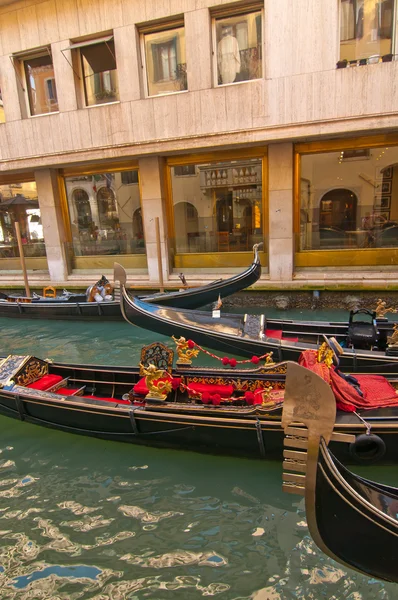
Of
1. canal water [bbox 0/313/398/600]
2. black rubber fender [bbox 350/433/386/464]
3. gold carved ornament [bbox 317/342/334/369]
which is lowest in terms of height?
canal water [bbox 0/313/398/600]

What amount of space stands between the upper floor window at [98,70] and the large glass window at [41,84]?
Answer: 747 millimetres

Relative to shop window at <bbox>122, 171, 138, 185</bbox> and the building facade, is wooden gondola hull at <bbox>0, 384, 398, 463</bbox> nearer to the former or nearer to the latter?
the building facade

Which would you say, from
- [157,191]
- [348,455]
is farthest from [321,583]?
[157,191]

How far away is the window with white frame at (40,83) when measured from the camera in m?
8.27

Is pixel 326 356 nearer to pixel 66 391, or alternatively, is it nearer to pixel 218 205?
pixel 66 391

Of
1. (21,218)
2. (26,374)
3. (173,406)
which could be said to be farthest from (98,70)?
(173,406)

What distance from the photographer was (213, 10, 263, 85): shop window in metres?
6.90

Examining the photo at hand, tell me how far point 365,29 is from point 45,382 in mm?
7182

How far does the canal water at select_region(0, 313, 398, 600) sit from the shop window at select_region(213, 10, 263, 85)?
660 cm

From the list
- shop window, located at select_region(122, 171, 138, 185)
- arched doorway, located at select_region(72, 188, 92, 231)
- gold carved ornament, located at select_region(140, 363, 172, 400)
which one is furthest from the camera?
arched doorway, located at select_region(72, 188, 92, 231)

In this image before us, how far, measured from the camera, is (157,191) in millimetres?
8172

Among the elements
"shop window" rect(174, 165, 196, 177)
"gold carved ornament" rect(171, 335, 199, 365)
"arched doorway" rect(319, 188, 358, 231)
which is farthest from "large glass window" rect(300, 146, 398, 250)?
"gold carved ornament" rect(171, 335, 199, 365)

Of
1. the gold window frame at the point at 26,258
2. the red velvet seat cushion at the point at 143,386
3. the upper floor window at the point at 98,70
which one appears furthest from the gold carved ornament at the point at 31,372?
the gold window frame at the point at 26,258

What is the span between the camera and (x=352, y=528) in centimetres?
166
